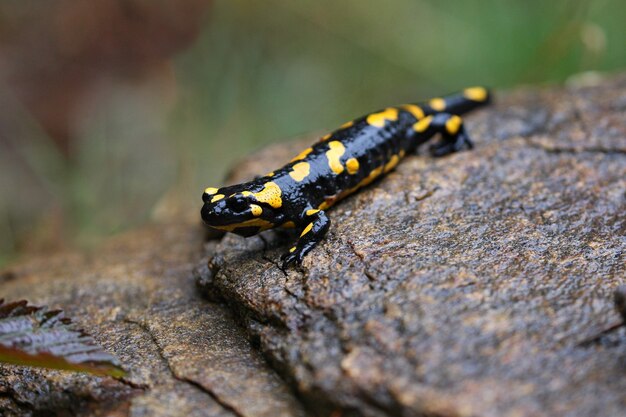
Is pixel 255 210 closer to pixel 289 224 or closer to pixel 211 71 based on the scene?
pixel 289 224

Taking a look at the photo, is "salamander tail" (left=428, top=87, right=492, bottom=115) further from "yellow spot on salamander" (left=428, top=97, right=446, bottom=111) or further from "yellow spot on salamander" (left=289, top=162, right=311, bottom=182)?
"yellow spot on salamander" (left=289, top=162, right=311, bottom=182)

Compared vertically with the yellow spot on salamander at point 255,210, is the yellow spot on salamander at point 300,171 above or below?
above

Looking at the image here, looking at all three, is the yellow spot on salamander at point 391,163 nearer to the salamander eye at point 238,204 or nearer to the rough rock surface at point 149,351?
the salamander eye at point 238,204

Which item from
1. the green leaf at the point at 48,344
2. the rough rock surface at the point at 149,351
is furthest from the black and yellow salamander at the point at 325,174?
the green leaf at the point at 48,344

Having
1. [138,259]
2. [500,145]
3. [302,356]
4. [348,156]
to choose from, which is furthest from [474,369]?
[138,259]

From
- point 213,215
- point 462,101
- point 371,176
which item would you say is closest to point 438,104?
point 462,101

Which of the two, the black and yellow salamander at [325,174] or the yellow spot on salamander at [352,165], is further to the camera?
the yellow spot on salamander at [352,165]

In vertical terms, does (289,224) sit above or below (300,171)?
below
